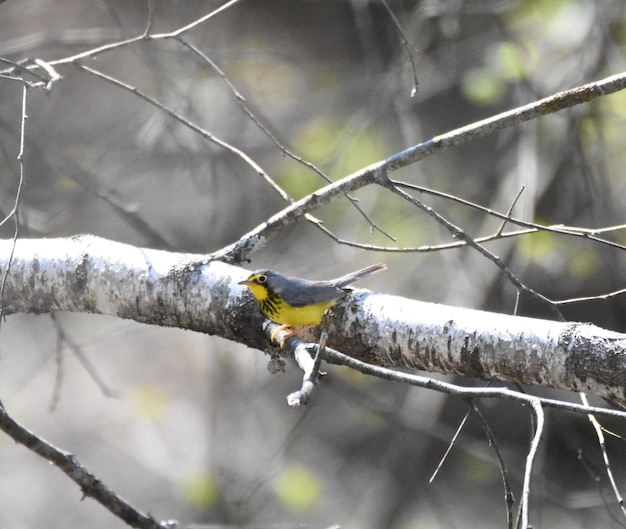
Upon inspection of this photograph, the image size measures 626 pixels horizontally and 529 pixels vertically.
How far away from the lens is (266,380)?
7840 millimetres

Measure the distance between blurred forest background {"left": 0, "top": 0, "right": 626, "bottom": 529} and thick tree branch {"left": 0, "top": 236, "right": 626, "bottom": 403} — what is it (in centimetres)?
241

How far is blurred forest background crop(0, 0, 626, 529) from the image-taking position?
6270 millimetres

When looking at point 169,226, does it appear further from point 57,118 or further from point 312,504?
point 312,504

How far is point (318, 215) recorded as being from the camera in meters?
7.44

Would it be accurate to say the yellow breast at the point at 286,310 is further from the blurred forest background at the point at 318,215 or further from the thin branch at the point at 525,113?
the blurred forest background at the point at 318,215

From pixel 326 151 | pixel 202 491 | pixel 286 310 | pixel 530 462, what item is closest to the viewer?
pixel 530 462

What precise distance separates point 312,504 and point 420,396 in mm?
1709

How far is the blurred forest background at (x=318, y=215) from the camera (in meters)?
6.27

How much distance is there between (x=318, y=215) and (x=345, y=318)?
14.9 feet

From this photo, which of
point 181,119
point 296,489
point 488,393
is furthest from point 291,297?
point 296,489

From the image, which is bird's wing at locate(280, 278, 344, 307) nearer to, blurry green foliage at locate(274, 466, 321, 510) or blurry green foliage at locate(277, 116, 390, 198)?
blurry green foliage at locate(277, 116, 390, 198)

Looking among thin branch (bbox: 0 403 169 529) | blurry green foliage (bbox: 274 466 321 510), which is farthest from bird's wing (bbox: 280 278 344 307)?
blurry green foliage (bbox: 274 466 321 510)

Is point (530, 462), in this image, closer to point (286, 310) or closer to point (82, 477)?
point (82, 477)

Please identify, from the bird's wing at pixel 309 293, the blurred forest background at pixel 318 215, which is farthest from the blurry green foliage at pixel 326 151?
the bird's wing at pixel 309 293
